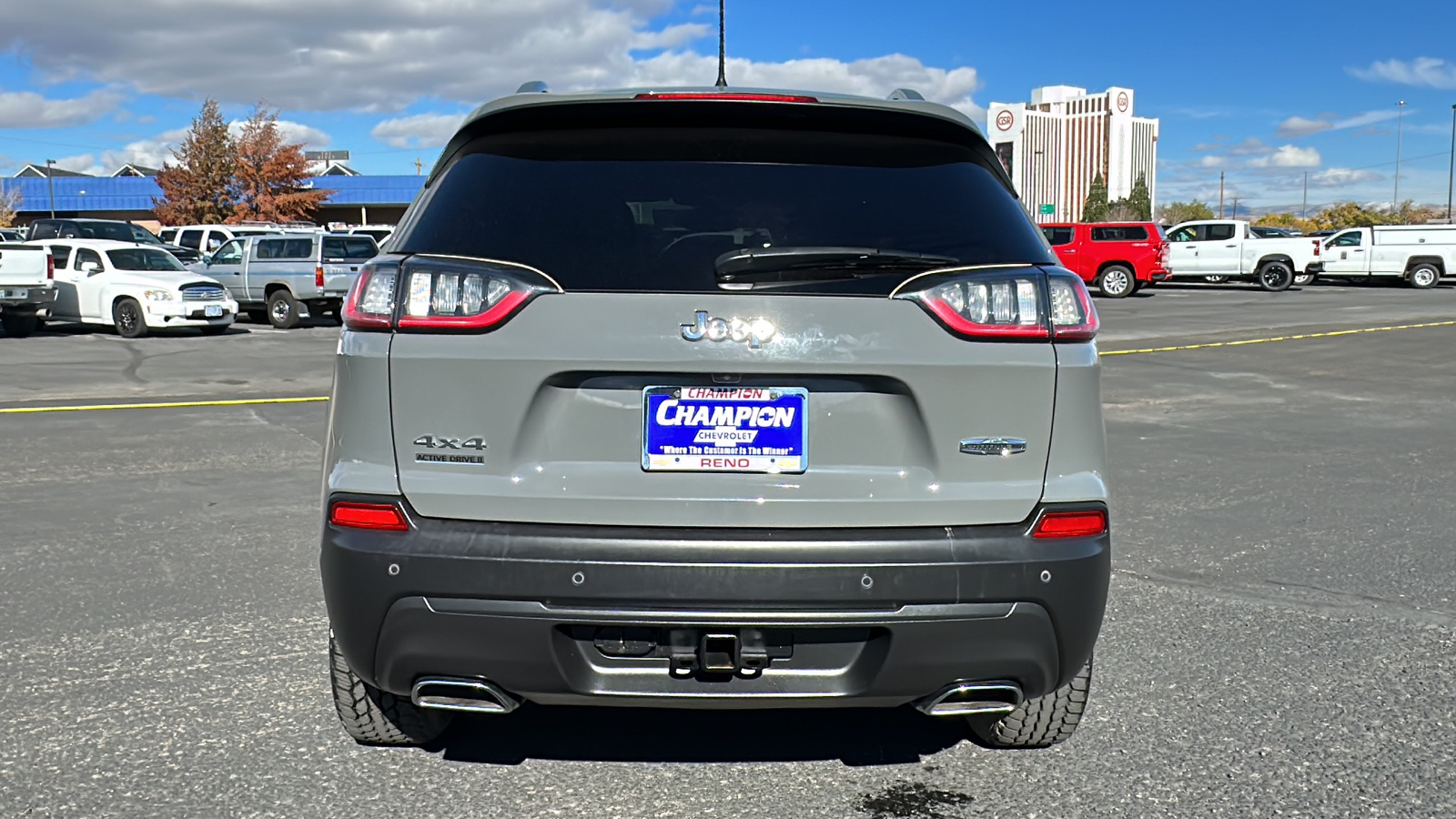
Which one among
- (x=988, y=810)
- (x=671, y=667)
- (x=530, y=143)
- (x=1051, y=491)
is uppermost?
(x=530, y=143)

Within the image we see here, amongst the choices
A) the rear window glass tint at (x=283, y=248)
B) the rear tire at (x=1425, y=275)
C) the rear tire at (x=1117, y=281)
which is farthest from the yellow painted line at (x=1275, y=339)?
the rear tire at (x=1425, y=275)

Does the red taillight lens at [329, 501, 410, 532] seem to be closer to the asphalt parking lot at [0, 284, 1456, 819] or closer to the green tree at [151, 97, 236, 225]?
the asphalt parking lot at [0, 284, 1456, 819]

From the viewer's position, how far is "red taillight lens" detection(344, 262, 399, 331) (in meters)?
2.98

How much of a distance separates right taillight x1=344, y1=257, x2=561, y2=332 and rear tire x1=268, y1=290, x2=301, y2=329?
67.9ft

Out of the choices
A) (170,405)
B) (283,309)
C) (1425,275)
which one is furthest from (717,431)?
(1425,275)

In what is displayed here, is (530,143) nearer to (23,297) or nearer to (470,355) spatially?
(470,355)

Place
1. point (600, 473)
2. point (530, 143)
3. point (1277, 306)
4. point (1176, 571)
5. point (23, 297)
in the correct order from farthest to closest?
point (1277, 306)
point (23, 297)
point (1176, 571)
point (530, 143)
point (600, 473)

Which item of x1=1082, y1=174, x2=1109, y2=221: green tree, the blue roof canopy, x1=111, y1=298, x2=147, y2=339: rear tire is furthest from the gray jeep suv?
x1=1082, y1=174, x2=1109, y2=221: green tree

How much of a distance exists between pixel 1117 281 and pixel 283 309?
20120 mm

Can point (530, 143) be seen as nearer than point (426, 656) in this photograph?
No

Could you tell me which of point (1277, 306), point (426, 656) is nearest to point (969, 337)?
point (426, 656)

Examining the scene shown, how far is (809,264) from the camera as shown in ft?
9.70

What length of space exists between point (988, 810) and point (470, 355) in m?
1.68

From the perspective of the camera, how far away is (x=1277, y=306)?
88.6 feet
